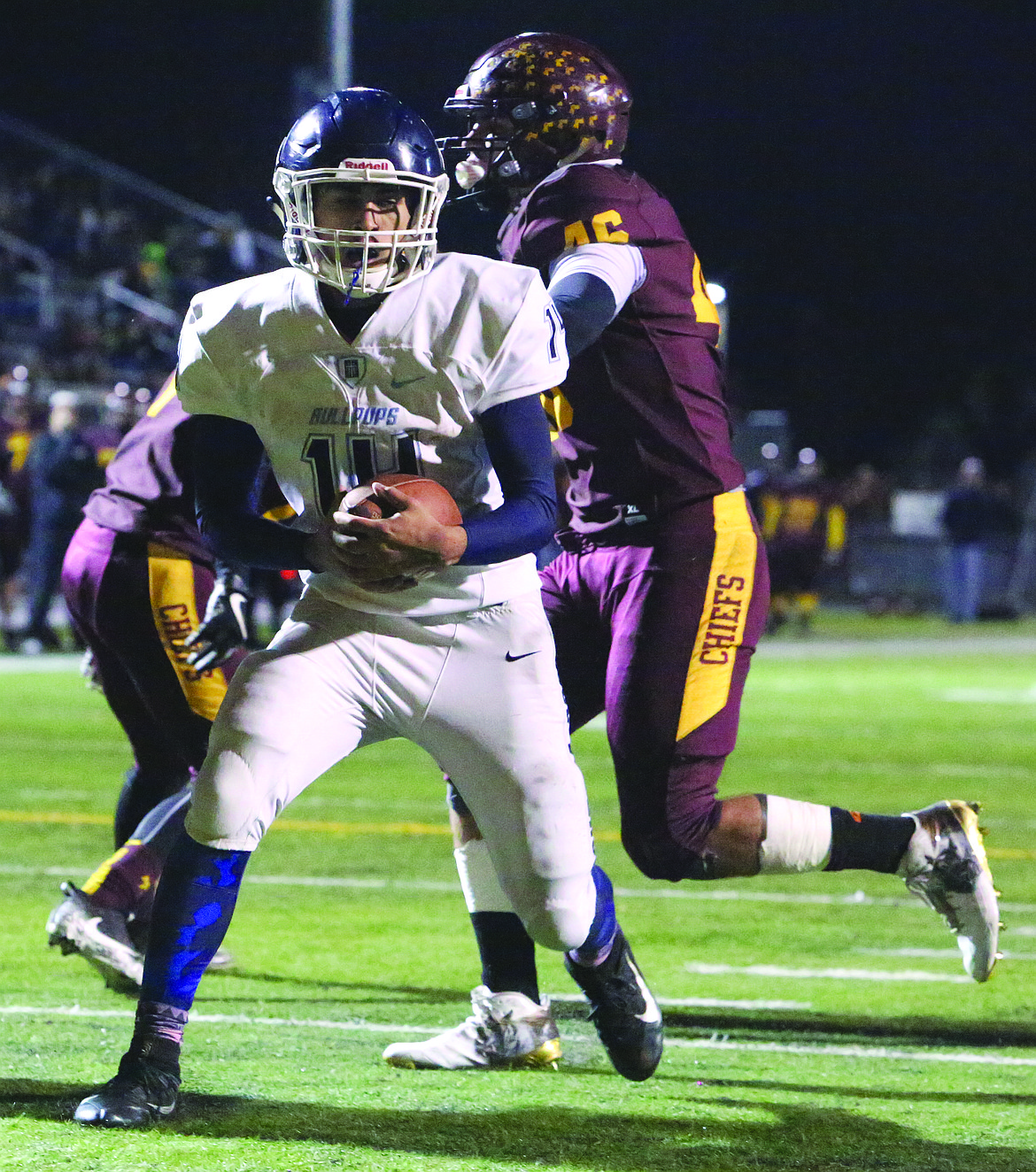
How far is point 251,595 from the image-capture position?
14.2 ft

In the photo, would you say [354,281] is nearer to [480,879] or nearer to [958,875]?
[480,879]

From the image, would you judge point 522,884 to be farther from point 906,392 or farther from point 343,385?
point 906,392

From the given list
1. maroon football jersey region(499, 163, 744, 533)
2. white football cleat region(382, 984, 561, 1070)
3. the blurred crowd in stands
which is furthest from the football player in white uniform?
the blurred crowd in stands

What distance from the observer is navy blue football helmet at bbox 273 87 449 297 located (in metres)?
2.98

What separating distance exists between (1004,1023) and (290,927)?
1937 mm

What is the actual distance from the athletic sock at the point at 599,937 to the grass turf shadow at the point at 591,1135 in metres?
0.27

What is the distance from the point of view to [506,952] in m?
3.71

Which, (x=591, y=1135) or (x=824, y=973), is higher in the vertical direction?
(x=591, y=1135)

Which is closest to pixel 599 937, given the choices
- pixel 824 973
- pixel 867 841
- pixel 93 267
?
pixel 867 841

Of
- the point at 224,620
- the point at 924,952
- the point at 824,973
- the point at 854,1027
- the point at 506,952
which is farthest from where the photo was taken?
the point at 924,952

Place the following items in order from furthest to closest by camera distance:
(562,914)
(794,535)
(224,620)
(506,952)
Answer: (794,535), (224,620), (506,952), (562,914)

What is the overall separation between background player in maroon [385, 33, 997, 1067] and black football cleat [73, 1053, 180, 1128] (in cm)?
75

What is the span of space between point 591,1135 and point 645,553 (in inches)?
49.3

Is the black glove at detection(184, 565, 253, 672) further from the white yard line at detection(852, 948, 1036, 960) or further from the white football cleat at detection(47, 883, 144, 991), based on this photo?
the white yard line at detection(852, 948, 1036, 960)
